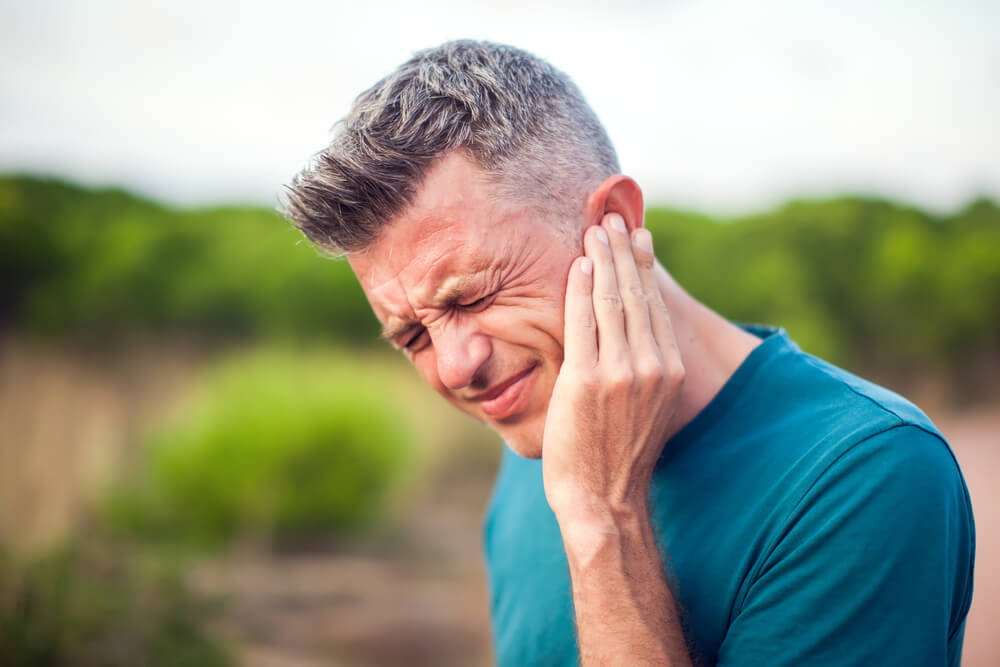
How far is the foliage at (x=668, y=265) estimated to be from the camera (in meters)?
5.57

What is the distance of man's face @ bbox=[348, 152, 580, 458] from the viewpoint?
162 cm

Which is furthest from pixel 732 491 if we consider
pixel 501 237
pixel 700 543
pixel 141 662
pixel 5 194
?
pixel 5 194

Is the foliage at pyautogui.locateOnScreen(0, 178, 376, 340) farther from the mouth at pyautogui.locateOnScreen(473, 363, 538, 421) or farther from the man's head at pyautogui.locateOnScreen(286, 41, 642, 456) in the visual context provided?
the mouth at pyautogui.locateOnScreen(473, 363, 538, 421)

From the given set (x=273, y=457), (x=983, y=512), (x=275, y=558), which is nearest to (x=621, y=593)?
(x=983, y=512)

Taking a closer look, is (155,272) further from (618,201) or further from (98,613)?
(618,201)

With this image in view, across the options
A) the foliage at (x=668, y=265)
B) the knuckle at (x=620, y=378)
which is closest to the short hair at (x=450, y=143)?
the knuckle at (x=620, y=378)

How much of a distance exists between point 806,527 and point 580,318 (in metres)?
0.64

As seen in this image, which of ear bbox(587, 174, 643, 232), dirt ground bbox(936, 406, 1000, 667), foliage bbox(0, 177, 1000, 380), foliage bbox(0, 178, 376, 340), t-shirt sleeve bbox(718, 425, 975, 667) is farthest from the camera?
foliage bbox(0, 178, 376, 340)

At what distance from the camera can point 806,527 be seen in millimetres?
1308

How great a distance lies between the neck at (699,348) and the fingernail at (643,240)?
0.16m

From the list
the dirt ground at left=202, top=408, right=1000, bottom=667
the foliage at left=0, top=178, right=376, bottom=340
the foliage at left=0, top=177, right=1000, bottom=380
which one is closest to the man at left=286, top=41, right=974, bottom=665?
the dirt ground at left=202, top=408, right=1000, bottom=667

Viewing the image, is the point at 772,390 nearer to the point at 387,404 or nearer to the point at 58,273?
the point at 387,404

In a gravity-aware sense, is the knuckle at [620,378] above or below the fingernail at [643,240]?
below

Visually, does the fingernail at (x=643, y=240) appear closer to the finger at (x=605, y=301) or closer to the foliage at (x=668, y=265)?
the finger at (x=605, y=301)
